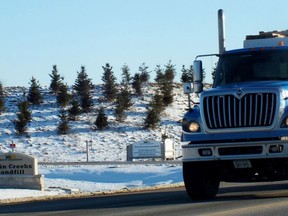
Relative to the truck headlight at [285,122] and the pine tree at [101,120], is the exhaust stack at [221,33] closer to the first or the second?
the truck headlight at [285,122]

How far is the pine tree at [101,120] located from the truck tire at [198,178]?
1544 inches

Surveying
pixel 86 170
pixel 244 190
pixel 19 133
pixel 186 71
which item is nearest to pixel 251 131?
pixel 244 190

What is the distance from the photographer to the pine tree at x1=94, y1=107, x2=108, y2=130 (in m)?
55.4

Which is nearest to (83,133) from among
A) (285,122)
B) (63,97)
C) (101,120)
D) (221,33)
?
(101,120)

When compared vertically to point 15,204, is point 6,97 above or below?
above

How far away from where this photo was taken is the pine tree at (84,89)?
59094 mm

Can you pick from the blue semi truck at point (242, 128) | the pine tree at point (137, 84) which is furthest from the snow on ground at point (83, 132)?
the blue semi truck at point (242, 128)

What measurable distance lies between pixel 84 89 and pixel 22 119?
7367 mm

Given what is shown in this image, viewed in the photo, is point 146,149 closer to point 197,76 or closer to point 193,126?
point 197,76

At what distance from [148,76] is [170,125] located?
8.62m

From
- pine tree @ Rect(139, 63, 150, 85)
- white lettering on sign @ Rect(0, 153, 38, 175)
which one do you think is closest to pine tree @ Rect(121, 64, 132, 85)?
pine tree @ Rect(139, 63, 150, 85)

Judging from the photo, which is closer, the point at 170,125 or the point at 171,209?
the point at 171,209

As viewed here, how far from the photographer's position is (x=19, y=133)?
54812 millimetres

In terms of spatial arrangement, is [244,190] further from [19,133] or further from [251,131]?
[19,133]
